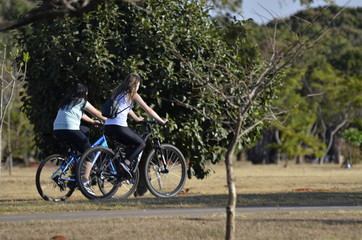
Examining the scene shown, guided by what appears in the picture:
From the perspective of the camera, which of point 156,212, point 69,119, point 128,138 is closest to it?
point 156,212

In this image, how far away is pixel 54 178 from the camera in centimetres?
1265

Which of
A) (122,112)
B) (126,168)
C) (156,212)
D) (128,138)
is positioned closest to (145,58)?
(122,112)

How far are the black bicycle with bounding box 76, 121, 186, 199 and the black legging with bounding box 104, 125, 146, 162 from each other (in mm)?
Answer: 151

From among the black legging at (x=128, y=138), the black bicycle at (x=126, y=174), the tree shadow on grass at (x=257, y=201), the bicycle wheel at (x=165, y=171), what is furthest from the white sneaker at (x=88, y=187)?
the bicycle wheel at (x=165, y=171)

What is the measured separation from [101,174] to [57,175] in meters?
0.71

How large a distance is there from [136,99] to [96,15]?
4207 mm

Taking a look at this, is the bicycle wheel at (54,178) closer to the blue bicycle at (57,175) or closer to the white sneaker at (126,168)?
the blue bicycle at (57,175)

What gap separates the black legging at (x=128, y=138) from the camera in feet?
40.9

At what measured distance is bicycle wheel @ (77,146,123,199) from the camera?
12.4 metres

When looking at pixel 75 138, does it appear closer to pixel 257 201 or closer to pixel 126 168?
pixel 126 168

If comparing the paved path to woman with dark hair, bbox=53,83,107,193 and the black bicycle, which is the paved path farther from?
woman with dark hair, bbox=53,83,107,193

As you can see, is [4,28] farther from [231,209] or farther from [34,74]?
[34,74]

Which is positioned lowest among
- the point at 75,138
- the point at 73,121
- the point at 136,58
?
the point at 75,138

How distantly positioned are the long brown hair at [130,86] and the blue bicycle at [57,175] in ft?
2.63
